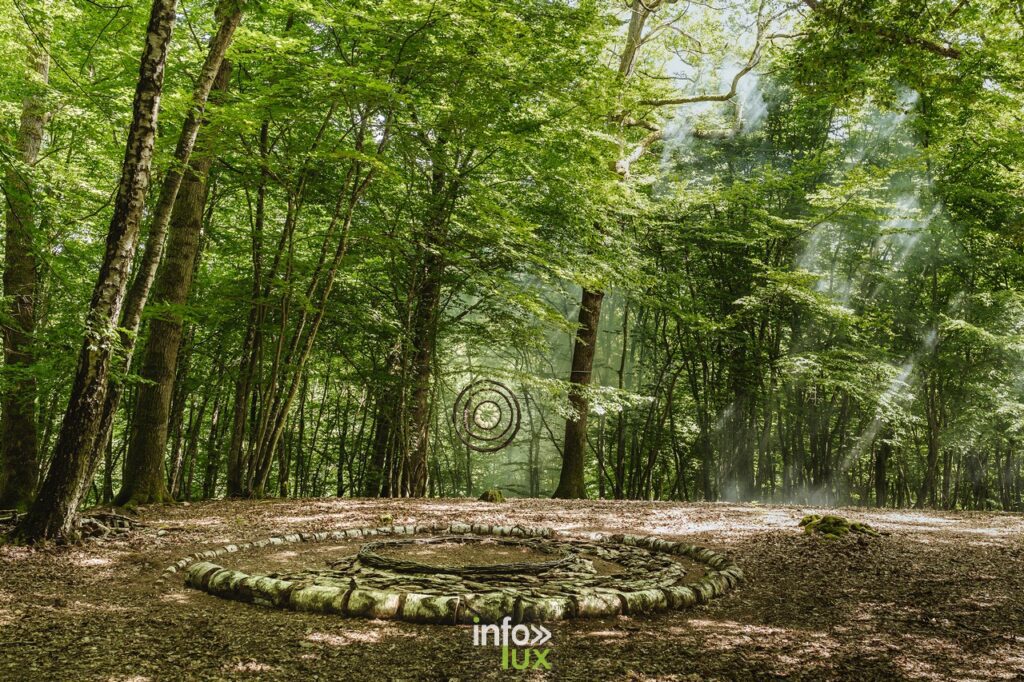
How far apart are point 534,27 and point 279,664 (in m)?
7.31

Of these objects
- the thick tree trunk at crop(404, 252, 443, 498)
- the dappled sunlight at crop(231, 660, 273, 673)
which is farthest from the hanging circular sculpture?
the dappled sunlight at crop(231, 660, 273, 673)

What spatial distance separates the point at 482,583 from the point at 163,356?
446cm

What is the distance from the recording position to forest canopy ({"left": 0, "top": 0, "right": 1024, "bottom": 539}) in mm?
5023

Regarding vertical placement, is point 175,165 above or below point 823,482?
above

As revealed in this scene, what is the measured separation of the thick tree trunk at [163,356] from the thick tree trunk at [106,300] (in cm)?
191

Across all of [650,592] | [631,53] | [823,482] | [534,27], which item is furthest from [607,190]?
[823,482]

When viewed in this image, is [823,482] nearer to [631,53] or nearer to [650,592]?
[631,53]

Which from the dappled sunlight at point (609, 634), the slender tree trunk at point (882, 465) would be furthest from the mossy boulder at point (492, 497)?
the slender tree trunk at point (882, 465)

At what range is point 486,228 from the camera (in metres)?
8.09

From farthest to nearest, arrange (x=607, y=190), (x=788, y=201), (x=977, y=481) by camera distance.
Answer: (x=977, y=481) → (x=788, y=201) → (x=607, y=190)

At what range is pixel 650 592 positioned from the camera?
127 inches

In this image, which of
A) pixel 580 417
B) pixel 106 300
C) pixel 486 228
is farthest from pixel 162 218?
pixel 580 417

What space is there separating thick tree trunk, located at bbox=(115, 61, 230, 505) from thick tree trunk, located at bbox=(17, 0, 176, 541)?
1.91 m

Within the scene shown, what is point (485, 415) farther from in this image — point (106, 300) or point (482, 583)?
point (106, 300)
